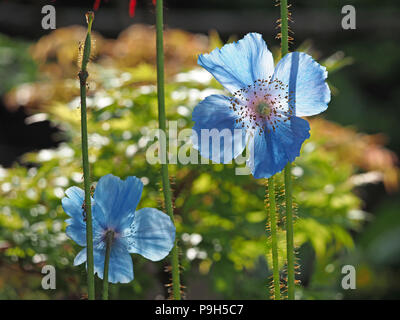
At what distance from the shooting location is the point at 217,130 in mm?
305

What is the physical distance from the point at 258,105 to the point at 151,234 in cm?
10

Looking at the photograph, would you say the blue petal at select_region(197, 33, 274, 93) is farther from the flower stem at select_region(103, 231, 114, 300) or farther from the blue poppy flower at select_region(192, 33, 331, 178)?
the flower stem at select_region(103, 231, 114, 300)

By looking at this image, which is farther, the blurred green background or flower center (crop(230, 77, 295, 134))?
the blurred green background

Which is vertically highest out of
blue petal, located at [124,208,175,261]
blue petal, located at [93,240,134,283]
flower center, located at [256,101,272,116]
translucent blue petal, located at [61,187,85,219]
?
flower center, located at [256,101,272,116]

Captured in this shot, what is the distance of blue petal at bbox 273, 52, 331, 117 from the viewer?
11.6 inches

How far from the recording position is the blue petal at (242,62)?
0.30m

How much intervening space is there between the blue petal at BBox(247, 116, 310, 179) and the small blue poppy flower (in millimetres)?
63

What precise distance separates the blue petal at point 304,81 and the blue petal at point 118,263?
0.13 meters

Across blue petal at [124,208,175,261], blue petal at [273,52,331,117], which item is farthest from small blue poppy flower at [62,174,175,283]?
blue petal at [273,52,331,117]

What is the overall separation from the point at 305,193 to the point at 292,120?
17.9 inches

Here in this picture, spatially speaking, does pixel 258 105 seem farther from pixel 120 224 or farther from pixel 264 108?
pixel 120 224

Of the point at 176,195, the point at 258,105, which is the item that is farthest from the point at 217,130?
the point at 176,195

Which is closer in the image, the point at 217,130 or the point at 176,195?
the point at 217,130

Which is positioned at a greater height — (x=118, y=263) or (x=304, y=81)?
(x=304, y=81)
